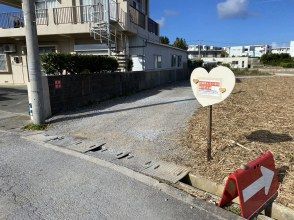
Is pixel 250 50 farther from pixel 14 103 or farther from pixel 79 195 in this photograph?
pixel 79 195

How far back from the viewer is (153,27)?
818 inches

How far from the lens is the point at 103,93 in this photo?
11.3 meters

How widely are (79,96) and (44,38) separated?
28.6 feet

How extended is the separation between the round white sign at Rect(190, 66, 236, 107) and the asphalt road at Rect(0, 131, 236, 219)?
1.64 metres

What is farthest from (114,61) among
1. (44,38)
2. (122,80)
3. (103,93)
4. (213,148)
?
(213,148)

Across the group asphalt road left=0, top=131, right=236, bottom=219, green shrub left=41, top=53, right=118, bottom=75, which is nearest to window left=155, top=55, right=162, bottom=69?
green shrub left=41, top=53, right=118, bottom=75

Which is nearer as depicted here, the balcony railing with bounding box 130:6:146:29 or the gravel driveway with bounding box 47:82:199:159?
the gravel driveway with bounding box 47:82:199:159

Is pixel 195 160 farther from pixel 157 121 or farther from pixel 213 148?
pixel 157 121

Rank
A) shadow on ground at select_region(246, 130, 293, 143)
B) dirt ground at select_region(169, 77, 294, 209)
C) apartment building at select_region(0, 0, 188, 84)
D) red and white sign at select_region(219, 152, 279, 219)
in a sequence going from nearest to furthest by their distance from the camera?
red and white sign at select_region(219, 152, 279, 219), dirt ground at select_region(169, 77, 294, 209), shadow on ground at select_region(246, 130, 293, 143), apartment building at select_region(0, 0, 188, 84)

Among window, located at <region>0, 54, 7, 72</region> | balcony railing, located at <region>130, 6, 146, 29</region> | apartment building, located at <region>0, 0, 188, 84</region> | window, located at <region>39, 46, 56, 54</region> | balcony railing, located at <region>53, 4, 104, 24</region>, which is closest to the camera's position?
apartment building, located at <region>0, 0, 188, 84</region>

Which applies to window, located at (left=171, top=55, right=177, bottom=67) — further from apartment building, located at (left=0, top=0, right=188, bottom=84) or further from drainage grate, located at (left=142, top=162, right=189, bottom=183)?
drainage grate, located at (left=142, top=162, right=189, bottom=183)

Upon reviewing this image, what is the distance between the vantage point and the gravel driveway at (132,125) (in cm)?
569

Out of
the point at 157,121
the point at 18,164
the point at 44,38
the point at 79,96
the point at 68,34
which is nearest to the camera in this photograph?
the point at 18,164

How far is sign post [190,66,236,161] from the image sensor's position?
13.5 ft
